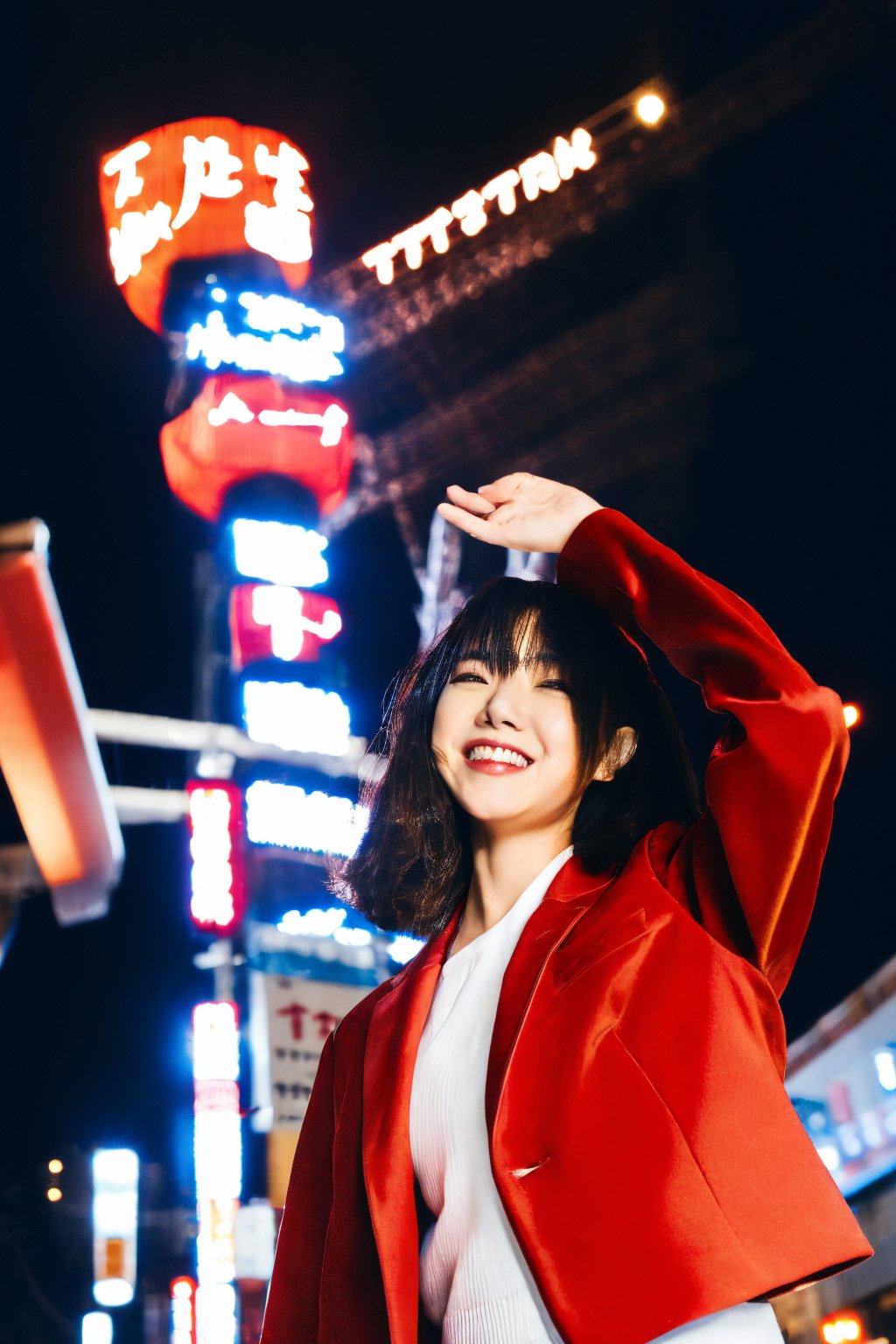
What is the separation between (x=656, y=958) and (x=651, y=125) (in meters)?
13.4

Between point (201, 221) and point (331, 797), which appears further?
point (201, 221)

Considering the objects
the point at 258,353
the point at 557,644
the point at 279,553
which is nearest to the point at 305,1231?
the point at 557,644

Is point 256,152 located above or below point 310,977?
above

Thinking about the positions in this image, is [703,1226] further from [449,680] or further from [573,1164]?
[449,680]

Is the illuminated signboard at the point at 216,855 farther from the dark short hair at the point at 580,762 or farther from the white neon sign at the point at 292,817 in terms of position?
the dark short hair at the point at 580,762

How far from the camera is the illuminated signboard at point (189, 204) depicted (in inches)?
570

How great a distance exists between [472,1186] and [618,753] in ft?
2.50

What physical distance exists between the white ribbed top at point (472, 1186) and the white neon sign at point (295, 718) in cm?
1093

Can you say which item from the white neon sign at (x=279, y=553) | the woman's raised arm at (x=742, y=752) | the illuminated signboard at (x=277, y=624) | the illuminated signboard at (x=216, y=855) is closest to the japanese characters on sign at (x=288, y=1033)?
the illuminated signboard at (x=216, y=855)

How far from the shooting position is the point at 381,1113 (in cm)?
194

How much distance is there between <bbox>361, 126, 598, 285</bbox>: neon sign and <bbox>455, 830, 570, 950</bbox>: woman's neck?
490 inches

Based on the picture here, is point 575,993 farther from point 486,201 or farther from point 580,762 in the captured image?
point 486,201

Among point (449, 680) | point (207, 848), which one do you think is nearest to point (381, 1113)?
point (449, 680)

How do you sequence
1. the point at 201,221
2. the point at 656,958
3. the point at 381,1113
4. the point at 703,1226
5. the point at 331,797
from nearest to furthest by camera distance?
the point at 703,1226, the point at 656,958, the point at 381,1113, the point at 331,797, the point at 201,221
